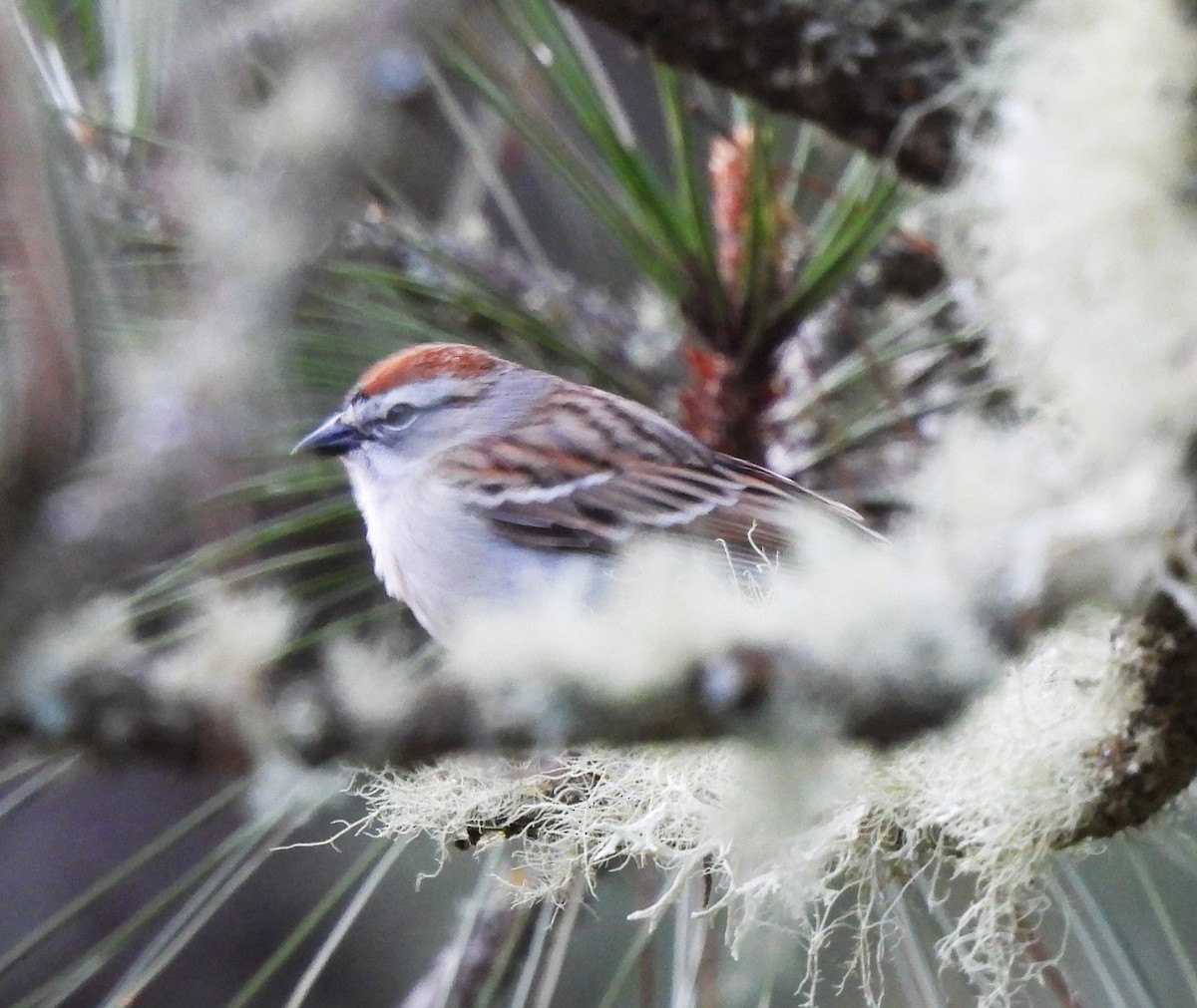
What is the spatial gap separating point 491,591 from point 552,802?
521 millimetres

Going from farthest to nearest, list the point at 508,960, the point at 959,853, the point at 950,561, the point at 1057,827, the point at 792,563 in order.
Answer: the point at 508,960
the point at 792,563
the point at 959,853
the point at 1057,827
the point at 950,561

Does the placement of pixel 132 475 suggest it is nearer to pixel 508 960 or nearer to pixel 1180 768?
pixel 1180 768

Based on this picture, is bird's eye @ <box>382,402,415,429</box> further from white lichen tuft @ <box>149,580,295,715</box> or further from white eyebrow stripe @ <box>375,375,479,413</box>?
white lichen tuft @ <box>149,580,295,715</box>

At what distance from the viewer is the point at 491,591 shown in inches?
80.2

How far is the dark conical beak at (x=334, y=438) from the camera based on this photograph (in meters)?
2.14

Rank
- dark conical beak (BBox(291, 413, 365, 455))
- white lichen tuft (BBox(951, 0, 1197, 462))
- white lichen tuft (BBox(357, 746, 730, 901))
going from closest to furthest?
white lichen tuft (BBox(951, 0, 1197, 462)) → white lichen tuft (BBox(357, 746, 730, 901)) → dark conical beak (BBox(291, 413, 365, 455))

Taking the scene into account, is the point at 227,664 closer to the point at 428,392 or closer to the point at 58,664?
the point at 58,664

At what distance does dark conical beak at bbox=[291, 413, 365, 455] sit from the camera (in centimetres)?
214

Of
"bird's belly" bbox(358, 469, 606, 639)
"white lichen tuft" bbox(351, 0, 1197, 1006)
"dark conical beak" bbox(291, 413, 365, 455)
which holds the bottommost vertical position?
"white lichen tuft" bbox(351, 0, 1197, 1006)

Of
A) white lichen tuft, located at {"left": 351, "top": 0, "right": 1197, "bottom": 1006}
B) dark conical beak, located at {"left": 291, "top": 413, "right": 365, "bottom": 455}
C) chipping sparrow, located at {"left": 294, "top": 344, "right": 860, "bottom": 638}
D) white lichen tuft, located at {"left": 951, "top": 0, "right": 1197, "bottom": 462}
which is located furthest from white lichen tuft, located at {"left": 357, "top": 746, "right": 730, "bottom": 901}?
dark conical beak, located at {"left": 291, "top": 413, "right": 365, "bottom": 455}

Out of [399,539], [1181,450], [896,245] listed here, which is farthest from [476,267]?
[1181,450]

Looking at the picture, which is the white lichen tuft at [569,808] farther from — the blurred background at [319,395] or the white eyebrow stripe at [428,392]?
the white eyebrow stripe at [428,392]

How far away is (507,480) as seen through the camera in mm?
2256

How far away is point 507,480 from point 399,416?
19 centimetres
